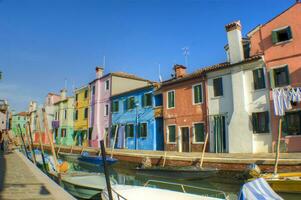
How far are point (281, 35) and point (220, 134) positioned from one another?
824 cm

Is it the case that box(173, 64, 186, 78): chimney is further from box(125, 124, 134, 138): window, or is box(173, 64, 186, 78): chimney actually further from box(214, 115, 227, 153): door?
box(125, 124, 134, 138): window

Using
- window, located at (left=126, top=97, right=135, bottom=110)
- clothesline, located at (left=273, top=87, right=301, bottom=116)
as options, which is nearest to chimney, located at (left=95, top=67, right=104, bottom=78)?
window, located at (left=126, top=97, right=135, bottom=110)

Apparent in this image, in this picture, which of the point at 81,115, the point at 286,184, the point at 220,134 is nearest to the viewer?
the point at 286,184

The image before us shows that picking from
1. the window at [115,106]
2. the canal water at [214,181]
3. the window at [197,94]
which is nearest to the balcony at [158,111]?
the window at [197,94]

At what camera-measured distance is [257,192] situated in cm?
610

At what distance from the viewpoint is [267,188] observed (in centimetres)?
645

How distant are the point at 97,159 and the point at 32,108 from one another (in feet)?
182

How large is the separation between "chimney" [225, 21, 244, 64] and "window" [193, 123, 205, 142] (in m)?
5.74

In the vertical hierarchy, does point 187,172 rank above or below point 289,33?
below

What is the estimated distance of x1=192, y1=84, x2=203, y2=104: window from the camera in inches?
922

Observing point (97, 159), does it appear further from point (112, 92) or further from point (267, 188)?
point (267, 188)

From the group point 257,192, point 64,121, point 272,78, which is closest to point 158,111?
point 272,78

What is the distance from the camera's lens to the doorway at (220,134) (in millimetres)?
20719

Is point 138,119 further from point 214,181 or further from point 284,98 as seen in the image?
point 284,98
